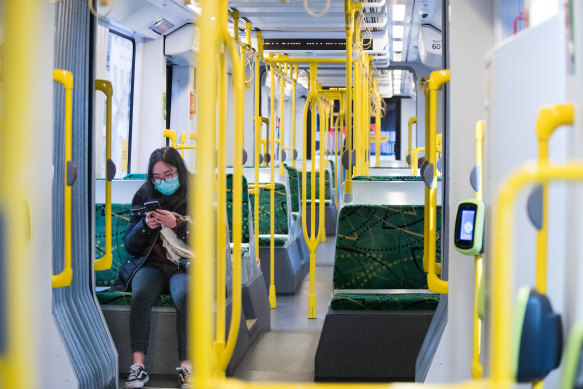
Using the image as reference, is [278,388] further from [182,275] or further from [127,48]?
[127,48]

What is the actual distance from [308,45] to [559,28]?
667 cm

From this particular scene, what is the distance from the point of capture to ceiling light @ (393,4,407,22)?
8086 millimetres

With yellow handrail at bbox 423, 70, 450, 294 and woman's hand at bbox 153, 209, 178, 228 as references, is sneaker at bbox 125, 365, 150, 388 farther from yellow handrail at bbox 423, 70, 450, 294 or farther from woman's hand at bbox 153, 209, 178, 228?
yellow handrail at bbox 423, 70, 450, 294

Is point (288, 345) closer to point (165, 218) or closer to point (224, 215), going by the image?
point (165, 218)

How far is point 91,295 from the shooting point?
10.9ft

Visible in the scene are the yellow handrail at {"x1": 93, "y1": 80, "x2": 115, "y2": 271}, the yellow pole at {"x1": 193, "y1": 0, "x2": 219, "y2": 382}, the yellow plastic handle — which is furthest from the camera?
the yellow handrail at {"x1": 93, "y1": 80, "x2": 115, "y2": 271}

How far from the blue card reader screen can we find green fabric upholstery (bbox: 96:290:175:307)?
85.0 inches

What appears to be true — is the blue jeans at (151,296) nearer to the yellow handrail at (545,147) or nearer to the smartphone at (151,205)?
the smartphone at (151,205)

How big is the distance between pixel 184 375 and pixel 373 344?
104 centimetres

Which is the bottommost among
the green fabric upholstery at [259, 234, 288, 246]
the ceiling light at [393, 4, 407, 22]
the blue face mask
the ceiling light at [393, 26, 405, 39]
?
the green fabric upholstery at [259, 234, 288, 246]

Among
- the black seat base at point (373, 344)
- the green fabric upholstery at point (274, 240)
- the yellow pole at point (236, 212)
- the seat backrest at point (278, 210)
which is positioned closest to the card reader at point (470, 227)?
the yellow pole at point (236, 212)

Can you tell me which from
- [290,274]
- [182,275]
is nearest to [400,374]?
[182,275]

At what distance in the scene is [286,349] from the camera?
15.2ft

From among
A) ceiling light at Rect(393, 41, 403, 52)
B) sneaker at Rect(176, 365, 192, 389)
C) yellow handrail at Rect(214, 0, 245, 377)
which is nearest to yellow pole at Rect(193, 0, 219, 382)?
yellow handrail at Rect(214, 0, 245, 377)
